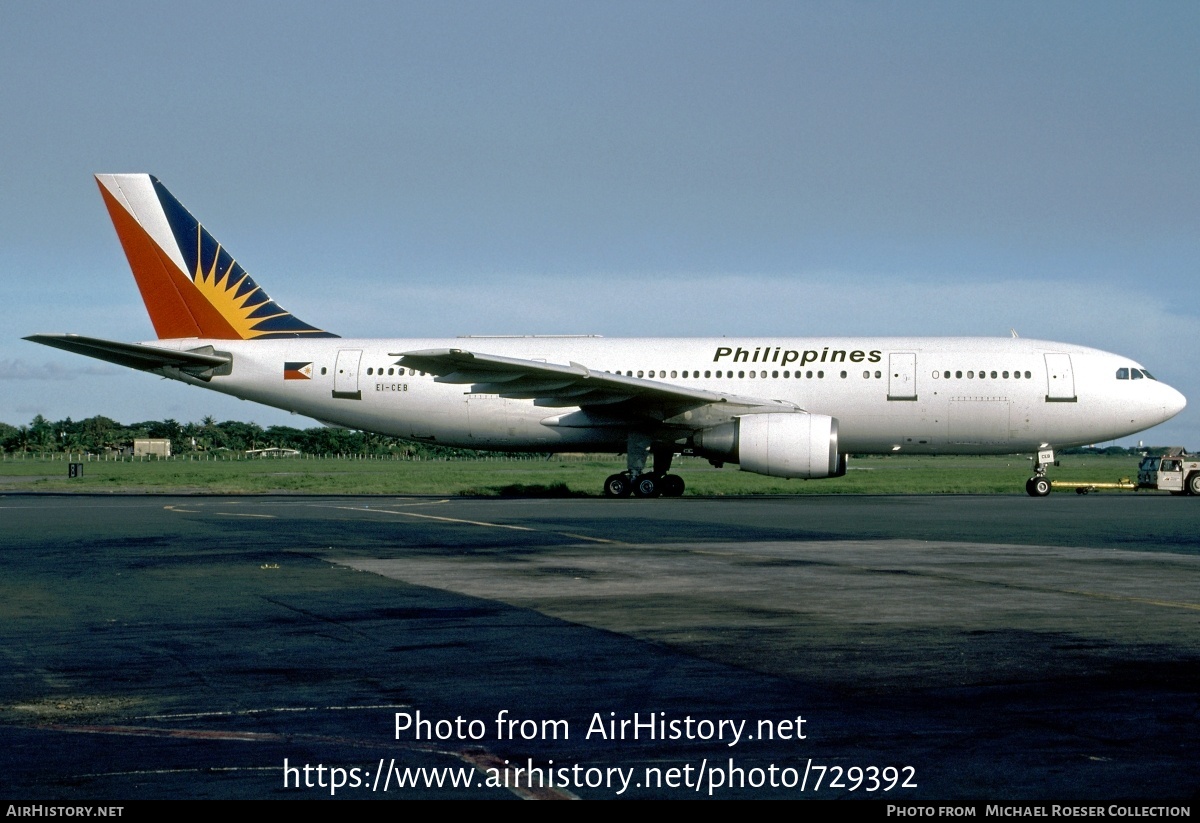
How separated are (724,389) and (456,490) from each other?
8.25 metres

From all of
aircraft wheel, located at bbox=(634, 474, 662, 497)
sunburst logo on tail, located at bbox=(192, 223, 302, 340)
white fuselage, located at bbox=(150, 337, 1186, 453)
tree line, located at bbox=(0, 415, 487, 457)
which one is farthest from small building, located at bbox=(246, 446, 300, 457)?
aircraft wheel, located at bbox=(634, 474, 662, 497)

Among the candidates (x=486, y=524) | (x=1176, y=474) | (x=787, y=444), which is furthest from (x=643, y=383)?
(x=1176, y=474)

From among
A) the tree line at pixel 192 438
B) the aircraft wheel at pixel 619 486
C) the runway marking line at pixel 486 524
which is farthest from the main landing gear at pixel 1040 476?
the tree line at pixel 192 438

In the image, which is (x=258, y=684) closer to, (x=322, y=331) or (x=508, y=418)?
(x=508, y=418)

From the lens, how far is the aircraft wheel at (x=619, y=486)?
94.5ft

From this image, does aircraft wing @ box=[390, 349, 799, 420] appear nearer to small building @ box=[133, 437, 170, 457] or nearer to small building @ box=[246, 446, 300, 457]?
small building @ box=[246, 446, 300, 457]

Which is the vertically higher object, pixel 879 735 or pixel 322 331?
pixel 322 331

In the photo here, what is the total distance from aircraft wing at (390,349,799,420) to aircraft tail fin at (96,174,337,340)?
19.8ft

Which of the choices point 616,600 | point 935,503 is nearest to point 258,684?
point 616,600

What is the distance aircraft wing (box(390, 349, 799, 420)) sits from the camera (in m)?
25.8

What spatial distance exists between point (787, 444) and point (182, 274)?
52.6 ft

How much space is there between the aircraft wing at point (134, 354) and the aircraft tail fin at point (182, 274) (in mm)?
1147

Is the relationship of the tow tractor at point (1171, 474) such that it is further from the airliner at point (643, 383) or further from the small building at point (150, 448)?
the small building at point (150, 448)

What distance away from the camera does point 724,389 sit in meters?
29.4
